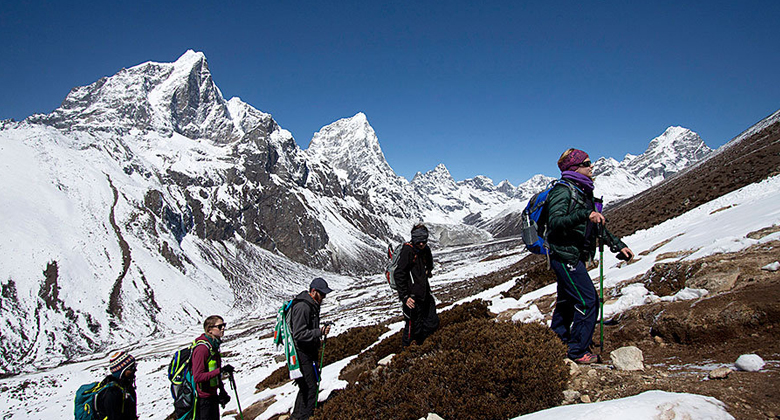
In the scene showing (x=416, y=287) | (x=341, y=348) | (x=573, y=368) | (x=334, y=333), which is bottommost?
(x=334, y=333)

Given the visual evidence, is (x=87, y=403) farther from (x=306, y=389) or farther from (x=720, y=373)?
(x=720, y=373)

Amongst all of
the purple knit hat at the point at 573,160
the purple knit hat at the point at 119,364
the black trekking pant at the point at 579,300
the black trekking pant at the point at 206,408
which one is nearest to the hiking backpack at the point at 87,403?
the purple knit hat at the point at 119,364

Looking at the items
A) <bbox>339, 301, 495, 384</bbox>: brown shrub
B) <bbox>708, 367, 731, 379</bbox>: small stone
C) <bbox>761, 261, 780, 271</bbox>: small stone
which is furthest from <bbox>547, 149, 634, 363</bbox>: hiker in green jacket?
<bbox>339, 301, 495, 384</bbox>: brown shrub

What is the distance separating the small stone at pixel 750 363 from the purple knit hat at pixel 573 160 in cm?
328

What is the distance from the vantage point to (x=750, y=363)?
13.8 ft

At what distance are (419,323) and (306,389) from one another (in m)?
3.16

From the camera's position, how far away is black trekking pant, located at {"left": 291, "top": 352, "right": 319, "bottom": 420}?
7682mm

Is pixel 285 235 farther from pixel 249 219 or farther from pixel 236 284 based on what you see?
pixel 236 284

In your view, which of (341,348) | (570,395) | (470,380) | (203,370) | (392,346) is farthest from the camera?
(341,348)

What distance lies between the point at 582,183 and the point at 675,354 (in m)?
3.08

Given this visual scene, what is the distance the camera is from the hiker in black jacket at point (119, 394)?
23.5ft

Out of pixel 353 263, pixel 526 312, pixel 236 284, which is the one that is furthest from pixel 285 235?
pixel 526 312

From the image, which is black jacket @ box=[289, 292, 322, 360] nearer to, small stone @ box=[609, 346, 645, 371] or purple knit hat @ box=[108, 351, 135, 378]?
purple knit hat @ box=[108, 351, 135, 378]

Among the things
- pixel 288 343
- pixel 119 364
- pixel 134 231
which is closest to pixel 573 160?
pixel 288 343
